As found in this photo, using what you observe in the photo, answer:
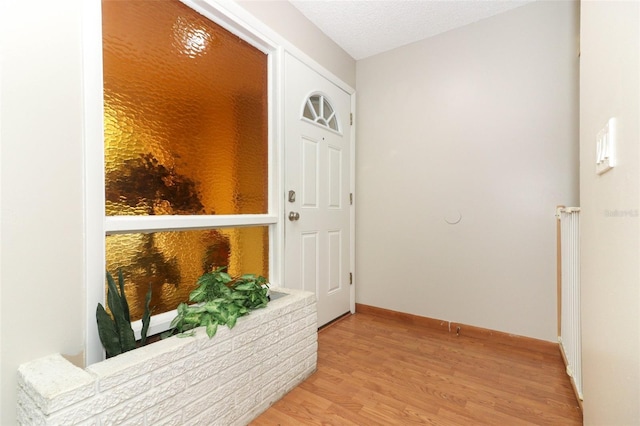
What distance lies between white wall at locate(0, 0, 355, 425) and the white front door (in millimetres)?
1186

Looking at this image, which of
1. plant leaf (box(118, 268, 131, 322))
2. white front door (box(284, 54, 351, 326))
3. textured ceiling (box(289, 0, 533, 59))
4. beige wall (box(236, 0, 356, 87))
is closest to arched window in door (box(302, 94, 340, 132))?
white front door (box(284, 54, 351, 326))

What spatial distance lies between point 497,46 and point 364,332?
2.43m

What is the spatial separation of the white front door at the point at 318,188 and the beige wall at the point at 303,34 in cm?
15

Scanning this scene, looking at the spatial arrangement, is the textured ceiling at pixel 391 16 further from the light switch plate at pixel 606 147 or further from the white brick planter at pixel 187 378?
the white brick planter at pixel 187 378

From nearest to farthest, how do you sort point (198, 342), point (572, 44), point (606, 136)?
point (606, 136), point (198, 342), point (572, 44)

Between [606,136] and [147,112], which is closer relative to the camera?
[606,136]

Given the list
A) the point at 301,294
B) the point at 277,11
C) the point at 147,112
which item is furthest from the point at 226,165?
the point at 277,11

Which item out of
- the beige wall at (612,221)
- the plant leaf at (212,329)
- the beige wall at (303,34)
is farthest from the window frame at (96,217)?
the beige wall at (612,221)

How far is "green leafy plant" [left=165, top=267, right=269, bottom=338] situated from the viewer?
124 cm

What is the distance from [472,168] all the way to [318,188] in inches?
48.2

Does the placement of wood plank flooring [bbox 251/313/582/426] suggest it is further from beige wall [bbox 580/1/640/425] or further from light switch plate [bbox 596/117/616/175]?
light switch plate [bbox 596/117/616/175]

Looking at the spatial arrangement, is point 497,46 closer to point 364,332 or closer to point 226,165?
point 226,165

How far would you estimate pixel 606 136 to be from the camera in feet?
2.57

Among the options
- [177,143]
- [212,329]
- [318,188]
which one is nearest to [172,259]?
[212,329]
